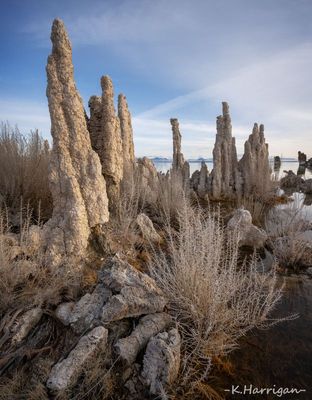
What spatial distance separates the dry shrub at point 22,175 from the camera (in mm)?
5324

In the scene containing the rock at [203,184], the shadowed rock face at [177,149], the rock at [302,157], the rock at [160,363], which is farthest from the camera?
the rock at [302,157]

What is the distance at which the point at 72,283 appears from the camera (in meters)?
3.38

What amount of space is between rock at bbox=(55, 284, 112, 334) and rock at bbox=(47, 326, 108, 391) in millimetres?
202

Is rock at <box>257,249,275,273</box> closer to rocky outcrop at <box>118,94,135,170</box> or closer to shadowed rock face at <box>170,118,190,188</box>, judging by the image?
rocky outcrop at <box>118,94,135,170</box>

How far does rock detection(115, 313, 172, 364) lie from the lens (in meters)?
2.49

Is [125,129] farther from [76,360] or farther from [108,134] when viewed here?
Answer: [76,360]

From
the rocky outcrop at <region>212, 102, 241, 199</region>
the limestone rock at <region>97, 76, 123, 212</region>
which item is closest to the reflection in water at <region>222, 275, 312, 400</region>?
the limestone rock at <region>97, 76, 123, 212</region>

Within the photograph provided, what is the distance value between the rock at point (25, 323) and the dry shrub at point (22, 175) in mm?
2525

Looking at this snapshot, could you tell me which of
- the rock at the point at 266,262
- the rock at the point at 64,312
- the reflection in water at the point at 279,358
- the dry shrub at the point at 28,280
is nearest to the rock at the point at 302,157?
the rock at the point at 266,262

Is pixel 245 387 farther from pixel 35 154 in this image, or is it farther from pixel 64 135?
pixel 35 154

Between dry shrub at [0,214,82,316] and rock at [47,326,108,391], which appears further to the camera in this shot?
dry shrub at [0,214,82,316]

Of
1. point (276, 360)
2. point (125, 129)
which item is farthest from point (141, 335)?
point (125, 129)

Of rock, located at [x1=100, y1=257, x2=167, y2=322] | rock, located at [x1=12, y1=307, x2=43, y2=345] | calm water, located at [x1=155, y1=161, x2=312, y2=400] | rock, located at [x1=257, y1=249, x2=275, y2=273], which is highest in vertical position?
rock, located at [x1=100, y1=257, x2=167, y2=322]

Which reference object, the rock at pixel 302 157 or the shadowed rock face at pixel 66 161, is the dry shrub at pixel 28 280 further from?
the rock at pixel 302 157
